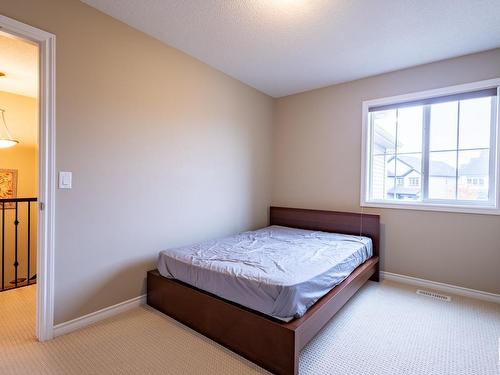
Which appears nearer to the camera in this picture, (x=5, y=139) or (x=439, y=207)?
(x=439, y=207)

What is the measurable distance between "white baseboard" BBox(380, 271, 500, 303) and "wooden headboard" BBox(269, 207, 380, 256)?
349 millimetres

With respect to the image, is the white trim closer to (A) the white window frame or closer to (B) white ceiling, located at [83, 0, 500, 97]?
(B) white ceiling, located at [83, 0, 500, 97]

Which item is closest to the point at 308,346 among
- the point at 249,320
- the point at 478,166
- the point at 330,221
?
the point at 249,320

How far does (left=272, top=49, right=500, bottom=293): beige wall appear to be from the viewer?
8.54ft

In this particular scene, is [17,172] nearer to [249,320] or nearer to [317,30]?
[249,320]

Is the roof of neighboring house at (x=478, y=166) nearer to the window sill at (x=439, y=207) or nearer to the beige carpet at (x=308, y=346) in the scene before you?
the window sill at (x=439, y=207)

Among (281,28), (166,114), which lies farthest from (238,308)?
(281,28)

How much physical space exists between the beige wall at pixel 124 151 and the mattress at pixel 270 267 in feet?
1.25

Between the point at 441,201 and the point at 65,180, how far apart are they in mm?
3607

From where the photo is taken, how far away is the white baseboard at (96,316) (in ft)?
6.24

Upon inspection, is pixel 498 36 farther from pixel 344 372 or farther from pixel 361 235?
pixel 344 372

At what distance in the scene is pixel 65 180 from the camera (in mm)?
1896

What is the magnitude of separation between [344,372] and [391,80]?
3.03 m

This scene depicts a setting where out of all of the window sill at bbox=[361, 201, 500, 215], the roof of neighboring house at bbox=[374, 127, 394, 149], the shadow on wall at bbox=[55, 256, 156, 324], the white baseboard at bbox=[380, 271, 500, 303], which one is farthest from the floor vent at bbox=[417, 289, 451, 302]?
the shadow on wall at bbox=[55, 256, 156, 324]
